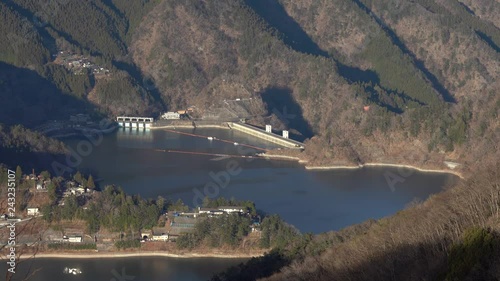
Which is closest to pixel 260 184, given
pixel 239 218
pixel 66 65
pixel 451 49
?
pixel 239 218

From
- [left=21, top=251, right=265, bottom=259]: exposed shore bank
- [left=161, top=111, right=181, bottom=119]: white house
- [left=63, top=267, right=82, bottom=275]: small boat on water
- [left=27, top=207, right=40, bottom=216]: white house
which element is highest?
[left=161, top=111, right=181, bottom=119]: white house

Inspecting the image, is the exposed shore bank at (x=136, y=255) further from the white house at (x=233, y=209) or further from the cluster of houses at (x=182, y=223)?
the white house at (x=233, y=209)

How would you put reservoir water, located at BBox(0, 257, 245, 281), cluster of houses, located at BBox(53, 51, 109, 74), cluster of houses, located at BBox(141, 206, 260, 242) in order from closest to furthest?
1. reservoir water, located at BBox(0, 257, 245, 281)
2. cluster of houses, located at BBox(141, 206, 260, 242)
3. cluster of houses, located at BBox(53, 51, 109, 74)

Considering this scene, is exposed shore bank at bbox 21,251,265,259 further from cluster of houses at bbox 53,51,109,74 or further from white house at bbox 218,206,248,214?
cluster of houses at bbox 53,51,109,74

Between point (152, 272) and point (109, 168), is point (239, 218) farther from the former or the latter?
point (109, 168)

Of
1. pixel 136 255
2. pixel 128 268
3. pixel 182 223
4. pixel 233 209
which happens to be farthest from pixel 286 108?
pixel 128 268

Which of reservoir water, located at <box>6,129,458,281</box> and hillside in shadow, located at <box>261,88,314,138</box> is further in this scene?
hillside in shadow, located at <box>261,88,314,138</box>

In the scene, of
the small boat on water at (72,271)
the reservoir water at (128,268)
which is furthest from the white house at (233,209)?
the small boat on water at (72,271)

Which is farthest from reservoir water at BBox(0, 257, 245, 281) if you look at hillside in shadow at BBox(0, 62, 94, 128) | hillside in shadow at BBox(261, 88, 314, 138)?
hillside in shadow at BBox(261, 88, 314, 138)
